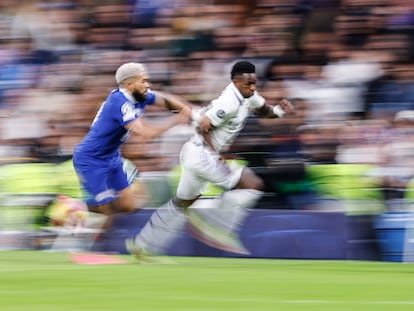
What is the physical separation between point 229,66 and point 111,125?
360 cm

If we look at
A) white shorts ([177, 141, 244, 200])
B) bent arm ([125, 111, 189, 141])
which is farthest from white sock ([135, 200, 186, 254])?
bent arm ([125, 111, 189, 141])

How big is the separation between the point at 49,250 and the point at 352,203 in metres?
3.77

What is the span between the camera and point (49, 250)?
43.1 feet

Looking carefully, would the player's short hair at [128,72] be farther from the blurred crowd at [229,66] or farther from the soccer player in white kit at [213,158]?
the blurred crowd at [229,66]

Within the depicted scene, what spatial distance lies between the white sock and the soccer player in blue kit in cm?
27

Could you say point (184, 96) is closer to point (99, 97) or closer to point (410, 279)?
point (99, 97)

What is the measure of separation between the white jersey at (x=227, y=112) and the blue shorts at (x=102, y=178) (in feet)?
3.24

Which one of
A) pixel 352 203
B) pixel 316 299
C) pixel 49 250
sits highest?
pixel 316 299

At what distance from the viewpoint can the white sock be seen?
10938 mm

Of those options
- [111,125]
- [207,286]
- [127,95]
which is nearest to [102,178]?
[111,125]

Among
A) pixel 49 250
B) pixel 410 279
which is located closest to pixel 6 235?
pixel 49 250

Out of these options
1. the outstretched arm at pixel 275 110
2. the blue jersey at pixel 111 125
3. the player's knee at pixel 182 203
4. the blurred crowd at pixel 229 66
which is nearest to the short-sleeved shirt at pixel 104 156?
the blue jersey at pixel 111 125

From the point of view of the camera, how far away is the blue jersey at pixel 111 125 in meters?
10.4

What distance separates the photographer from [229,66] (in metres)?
13.9
